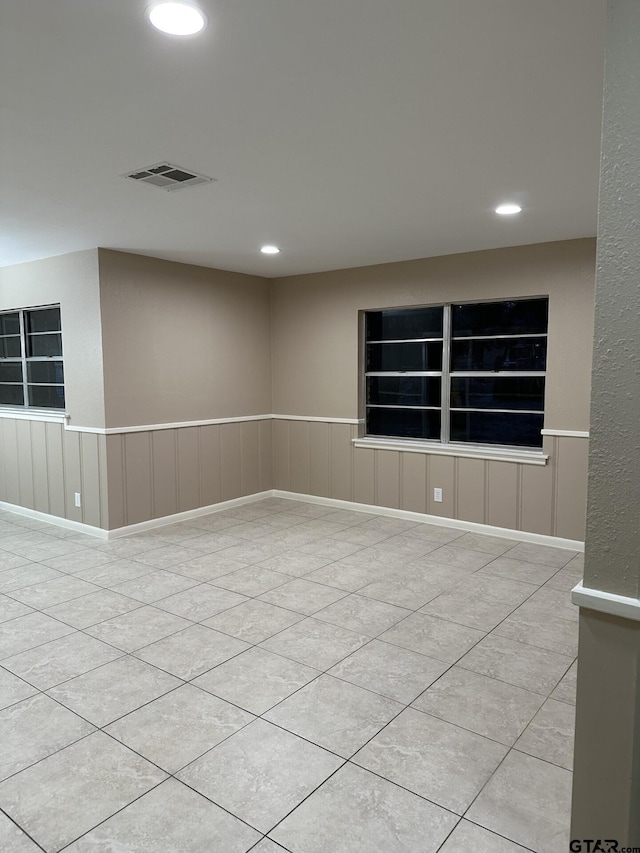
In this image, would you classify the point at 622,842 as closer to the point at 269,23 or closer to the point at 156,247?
the point at 269,23

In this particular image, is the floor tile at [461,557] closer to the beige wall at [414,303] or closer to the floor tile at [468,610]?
the floor tile at [468,610]

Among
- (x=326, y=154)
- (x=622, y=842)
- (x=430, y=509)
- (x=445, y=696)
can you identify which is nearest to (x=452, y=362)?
(x=430, y=509)

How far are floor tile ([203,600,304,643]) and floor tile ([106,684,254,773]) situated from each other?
59 cm

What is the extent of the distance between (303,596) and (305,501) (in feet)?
8.69

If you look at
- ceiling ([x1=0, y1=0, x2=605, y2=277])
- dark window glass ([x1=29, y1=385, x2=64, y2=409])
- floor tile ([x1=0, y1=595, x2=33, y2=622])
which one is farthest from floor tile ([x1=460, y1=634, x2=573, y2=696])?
dark window glass ([x1=29, y1=385, x2=64, y2=409])

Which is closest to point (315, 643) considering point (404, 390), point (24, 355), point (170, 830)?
point (170, 830)

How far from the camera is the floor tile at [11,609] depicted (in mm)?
3418

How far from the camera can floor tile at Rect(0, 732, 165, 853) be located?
1.85 metres

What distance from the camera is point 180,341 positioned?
216 inches

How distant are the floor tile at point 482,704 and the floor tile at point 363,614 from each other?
59 cm

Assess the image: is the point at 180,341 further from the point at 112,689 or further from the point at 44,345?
the point at 112,689

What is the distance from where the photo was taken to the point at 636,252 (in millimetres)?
1292

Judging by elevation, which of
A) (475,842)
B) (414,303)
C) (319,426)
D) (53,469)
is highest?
(414,303)

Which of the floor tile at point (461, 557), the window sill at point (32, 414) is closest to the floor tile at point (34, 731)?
the floor tile at point (461, 557)
